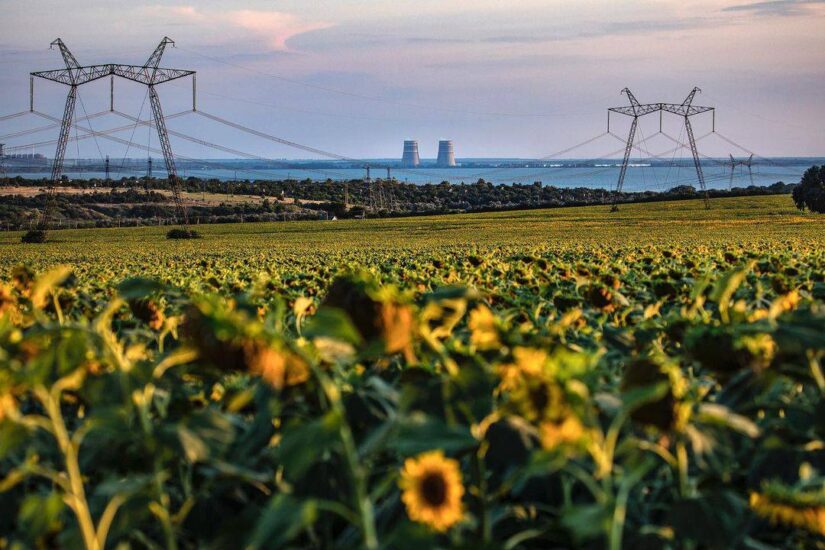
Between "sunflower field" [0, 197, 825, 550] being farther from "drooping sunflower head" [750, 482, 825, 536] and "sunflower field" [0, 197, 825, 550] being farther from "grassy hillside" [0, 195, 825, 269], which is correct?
"grassy hillside" [0, 195, 825, 269]

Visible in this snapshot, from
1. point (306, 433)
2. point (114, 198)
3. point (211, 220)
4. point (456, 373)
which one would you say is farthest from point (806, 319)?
point (114, 198)

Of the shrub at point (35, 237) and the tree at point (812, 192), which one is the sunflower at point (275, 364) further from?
the tree at point (812, 192)

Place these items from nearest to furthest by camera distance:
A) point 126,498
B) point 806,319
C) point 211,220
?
point 126,498
point 806,319
point 211,220

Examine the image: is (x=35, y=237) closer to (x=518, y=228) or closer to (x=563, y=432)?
(x=518, y=228)

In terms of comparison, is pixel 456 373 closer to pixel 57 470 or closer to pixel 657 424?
pixel 657 424

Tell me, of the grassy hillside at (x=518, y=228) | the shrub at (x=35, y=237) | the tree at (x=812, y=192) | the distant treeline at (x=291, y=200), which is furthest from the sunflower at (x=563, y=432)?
the distant treeline at (x=291, y=200)

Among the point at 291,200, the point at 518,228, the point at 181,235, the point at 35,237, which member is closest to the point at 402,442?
the point at 181,235
